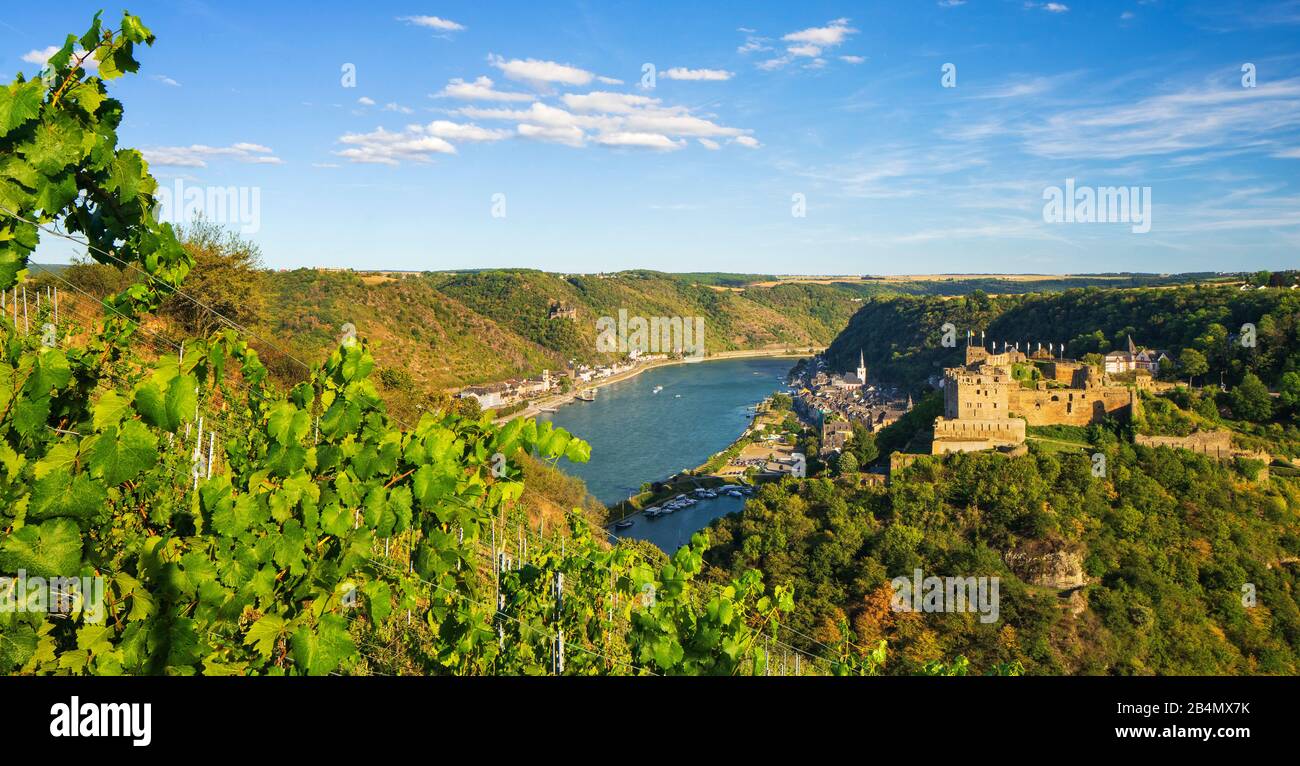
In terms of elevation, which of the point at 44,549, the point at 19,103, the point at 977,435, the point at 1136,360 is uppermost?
the point at 19,103

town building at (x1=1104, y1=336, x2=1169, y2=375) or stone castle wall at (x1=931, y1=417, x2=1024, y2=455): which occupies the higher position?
town building at (x1=1104, y1=336, x2=1169, y2=375)

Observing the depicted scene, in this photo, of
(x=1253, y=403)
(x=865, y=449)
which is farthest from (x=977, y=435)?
(x=1253, y=403)

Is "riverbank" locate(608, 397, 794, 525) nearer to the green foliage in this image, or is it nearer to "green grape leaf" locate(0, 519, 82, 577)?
the green foliage

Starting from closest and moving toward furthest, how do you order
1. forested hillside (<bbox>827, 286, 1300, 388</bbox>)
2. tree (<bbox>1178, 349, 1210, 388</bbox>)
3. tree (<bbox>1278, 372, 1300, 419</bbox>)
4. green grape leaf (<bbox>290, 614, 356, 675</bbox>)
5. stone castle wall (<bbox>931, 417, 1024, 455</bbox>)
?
green grape leaf (<bbox>290, 614, 356, 675</bbox>), stone castle wall (<bbox>931, 417, 1024, 455</bbox>), tree (<bbox>1278, 372, 1300, 419</bbox>), tree (<bbox>1178, 349, 1210, 388</bbox>), forested hillside (<bbox>827, 286, 1300, 388</bbox>)

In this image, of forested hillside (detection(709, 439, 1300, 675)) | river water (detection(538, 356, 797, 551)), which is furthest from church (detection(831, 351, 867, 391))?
forested hillside (detection(709, 439, 1300, 675))

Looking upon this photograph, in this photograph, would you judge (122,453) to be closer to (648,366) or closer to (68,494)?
(68,494)

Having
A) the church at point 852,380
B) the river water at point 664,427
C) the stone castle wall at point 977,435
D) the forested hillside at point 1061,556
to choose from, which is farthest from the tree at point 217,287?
the church at point 852,380
